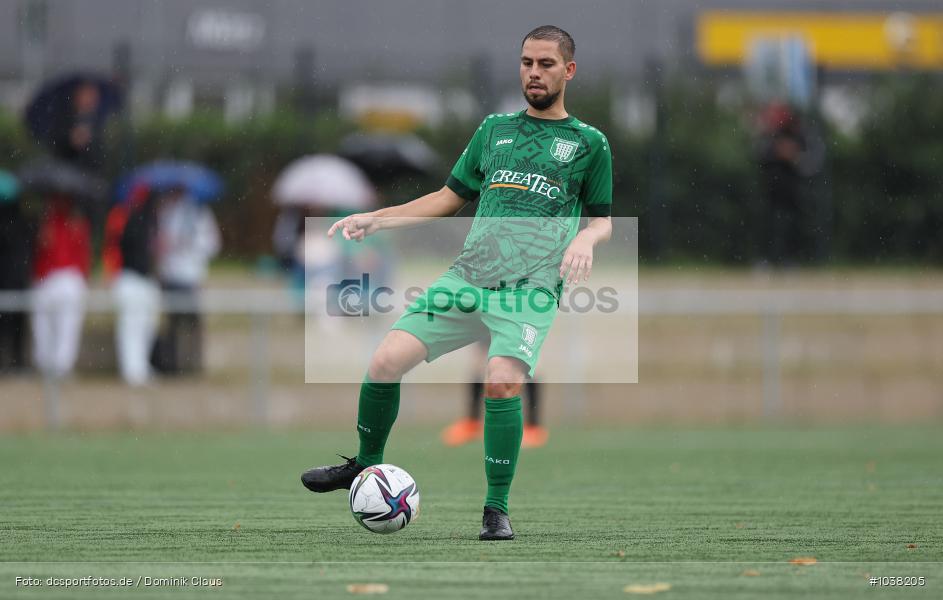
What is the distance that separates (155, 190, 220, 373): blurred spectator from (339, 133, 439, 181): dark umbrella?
2.17 metres

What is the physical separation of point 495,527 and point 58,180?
956 centimetres

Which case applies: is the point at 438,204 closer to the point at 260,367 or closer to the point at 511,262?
the point at 511,262

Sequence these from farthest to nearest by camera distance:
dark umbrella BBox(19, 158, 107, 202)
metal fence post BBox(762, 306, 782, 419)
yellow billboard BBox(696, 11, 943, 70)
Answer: yellow billboard BBox(696, 11, 943, 70), metal fence post BBox(762, 306, 782, 419), dark umbrella BBox(19, 158, 107, 202)

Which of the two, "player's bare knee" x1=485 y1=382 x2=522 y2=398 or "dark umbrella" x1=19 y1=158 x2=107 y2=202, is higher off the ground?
"dark umbrella" x1=19 y1=158 x2=107 y2=202

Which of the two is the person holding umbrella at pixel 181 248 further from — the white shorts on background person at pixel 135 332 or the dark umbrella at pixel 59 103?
the dark umbrella at pixel 59 103

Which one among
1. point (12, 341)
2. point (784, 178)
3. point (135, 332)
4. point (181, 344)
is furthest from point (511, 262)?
point (784, 178)

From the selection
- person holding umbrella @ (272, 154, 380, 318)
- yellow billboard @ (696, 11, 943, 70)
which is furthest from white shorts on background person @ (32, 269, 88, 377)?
yellow billboard @ (696, 11, 943, 70)

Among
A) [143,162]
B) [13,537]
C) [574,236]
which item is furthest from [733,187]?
[13,537]

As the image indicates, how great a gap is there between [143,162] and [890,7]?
963 centimetres

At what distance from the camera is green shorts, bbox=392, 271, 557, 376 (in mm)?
6230

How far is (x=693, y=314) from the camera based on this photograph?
15.5 metres

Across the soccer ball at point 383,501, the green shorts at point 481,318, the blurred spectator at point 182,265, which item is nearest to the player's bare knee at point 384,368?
A: the green shorts at point 481,318

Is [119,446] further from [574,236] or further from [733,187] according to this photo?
[733,187]

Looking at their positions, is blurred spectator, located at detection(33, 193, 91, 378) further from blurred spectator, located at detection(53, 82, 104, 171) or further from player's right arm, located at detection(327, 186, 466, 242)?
player's right arm, located at detection(327, 186, 466, 242)
